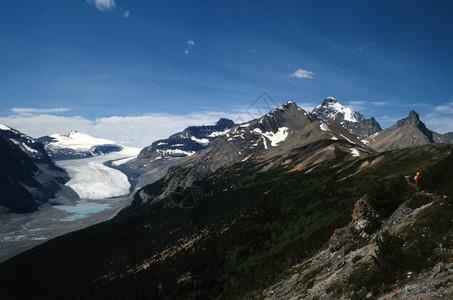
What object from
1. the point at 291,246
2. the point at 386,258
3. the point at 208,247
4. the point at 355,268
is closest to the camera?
the point at 386,258

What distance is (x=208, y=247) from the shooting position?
330 ft

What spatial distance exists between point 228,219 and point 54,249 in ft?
387

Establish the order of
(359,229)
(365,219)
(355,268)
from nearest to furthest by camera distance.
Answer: (355,268), (365,219), (359,229)

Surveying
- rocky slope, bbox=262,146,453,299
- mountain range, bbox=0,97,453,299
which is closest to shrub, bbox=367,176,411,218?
mountain range, bbox=0,97,453,299

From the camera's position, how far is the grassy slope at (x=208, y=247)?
219ft

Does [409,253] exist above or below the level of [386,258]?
below

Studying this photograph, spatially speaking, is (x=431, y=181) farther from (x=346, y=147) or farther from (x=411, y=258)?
(x=346, y=147)

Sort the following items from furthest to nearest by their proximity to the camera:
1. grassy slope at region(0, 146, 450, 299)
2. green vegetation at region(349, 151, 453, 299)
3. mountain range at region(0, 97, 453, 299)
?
grassy slope at region(0, 146, 450, 299)
mountain range at region(0, 97, 453, 299)
green vegetation at region(349, 151, 453, 299)

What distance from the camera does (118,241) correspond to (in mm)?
171875

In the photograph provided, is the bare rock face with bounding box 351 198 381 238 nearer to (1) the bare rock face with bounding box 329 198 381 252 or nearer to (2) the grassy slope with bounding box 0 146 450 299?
(1) the bare rock face with bounding box 329 198 381 252

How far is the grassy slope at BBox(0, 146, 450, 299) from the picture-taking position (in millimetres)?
66750

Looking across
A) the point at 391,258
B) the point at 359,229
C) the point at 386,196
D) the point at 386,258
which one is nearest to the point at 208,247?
the point at 359,229

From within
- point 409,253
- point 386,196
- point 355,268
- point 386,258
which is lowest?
point 355,268

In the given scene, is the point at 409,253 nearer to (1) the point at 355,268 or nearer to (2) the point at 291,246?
(1) the point at 355,268
